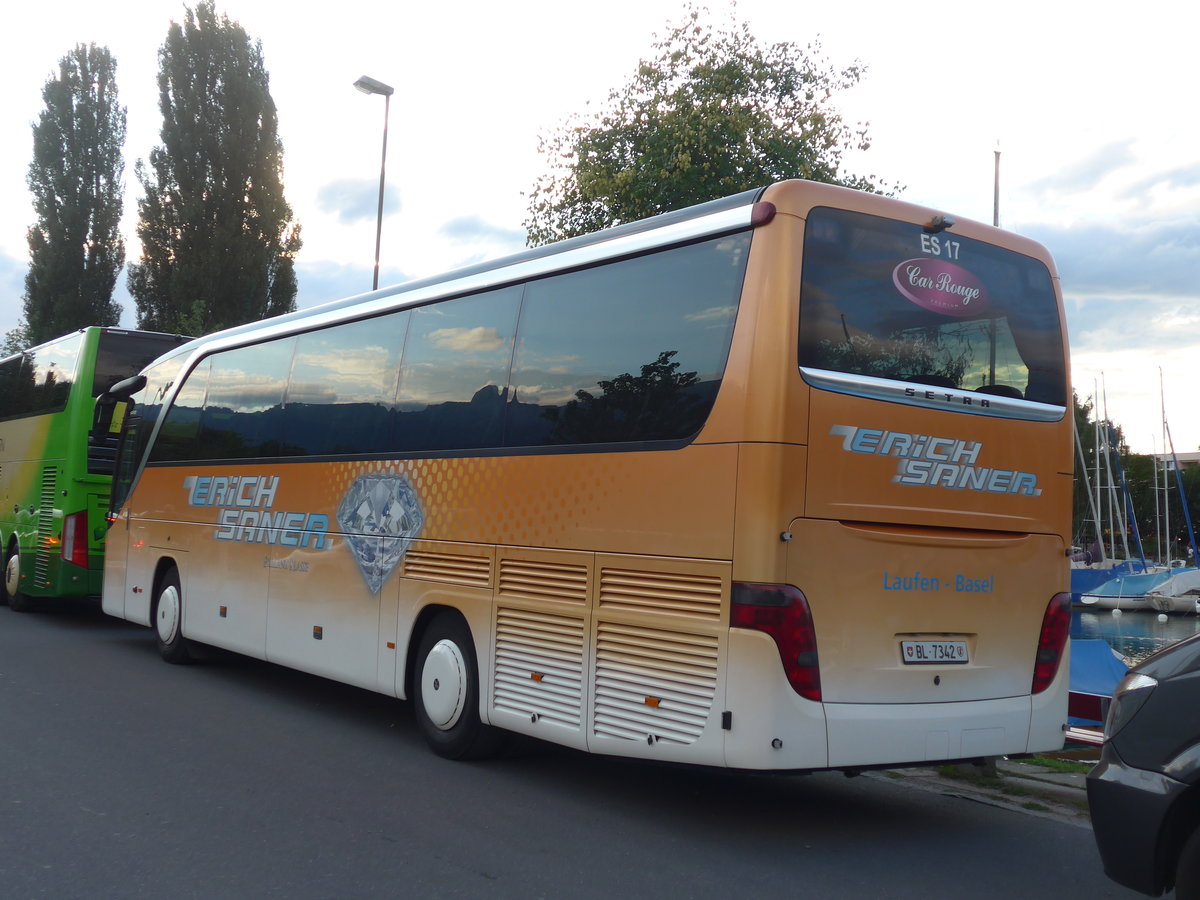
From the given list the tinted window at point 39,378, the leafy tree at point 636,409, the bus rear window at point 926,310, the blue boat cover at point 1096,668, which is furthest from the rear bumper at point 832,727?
the tinted window at point 39,378

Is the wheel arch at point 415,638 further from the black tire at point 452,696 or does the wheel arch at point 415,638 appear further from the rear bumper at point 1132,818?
the rear bumper at point 1132,818

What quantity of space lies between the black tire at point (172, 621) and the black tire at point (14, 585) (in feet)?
18.4

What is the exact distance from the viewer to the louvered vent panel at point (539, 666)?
712 centimetres

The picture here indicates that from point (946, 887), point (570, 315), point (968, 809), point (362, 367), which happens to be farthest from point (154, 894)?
point (362, 367)

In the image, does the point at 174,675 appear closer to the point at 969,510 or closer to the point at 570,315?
the point at 570,315

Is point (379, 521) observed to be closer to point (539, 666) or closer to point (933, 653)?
point (539, 666)

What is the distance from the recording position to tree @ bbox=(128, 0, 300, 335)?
139 ft

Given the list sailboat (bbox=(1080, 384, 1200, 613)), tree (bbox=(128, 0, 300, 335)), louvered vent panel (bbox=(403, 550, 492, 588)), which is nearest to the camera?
louvered vent panel (bbox=(403, 550, 492, 588))

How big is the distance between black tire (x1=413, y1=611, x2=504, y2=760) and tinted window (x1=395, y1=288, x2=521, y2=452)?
1303 mm

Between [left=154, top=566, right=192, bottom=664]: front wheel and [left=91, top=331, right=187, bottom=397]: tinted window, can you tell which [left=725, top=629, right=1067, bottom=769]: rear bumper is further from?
[left=91, top=331, right=187, bottom=397]: tinted window

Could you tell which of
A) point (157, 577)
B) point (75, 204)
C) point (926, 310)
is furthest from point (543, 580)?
point (75, 204)

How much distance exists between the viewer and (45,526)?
16.6 metres

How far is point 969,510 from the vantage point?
6793 millimetres

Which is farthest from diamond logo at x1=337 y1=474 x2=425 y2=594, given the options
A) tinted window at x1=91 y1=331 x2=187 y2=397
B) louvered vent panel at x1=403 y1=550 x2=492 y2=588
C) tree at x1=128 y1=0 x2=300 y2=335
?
tree at x1=128 y1=0 x2=300 y2=335
